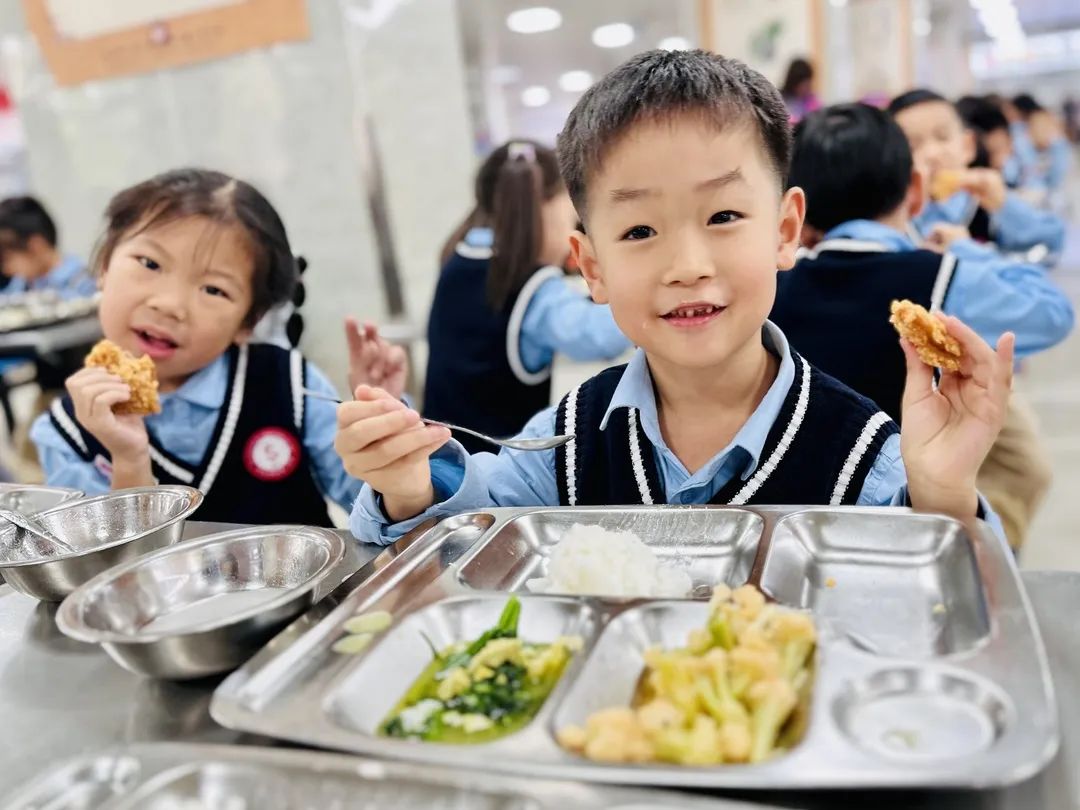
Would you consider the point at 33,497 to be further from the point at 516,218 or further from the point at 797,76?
the point at 797,76

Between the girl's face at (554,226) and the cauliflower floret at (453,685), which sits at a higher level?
the girl's face at (554,226)

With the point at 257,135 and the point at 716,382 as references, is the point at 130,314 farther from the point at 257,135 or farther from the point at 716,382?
the point at 257,135

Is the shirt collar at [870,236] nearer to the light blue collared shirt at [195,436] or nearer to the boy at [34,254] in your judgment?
the light blue collared shirt at [195,436]

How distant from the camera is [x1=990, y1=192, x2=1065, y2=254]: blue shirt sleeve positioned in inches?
161

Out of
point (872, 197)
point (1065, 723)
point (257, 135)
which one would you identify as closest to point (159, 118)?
point (257, 135)

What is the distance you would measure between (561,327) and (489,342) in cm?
28

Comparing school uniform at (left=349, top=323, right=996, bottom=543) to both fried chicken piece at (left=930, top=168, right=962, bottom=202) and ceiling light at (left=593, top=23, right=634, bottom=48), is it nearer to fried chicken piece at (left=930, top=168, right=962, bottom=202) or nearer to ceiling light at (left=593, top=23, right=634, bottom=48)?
fried chicken piece at (left=930, top=168, right=962, bottom=202)

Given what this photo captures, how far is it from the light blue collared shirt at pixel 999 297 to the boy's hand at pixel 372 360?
1.16 metres

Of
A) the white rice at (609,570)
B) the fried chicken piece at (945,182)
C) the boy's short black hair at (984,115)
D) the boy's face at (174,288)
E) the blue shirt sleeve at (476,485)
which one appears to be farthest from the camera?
Result: the boy's short black hair at (984,115)

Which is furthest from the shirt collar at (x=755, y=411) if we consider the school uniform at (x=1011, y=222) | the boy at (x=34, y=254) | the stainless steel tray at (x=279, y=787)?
the boy at (x=34, y=254)

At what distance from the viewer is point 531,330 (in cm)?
285

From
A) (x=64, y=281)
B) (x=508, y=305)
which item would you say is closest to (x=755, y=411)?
(x=508, y=305)

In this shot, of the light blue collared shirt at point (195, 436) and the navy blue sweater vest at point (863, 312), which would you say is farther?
the navy blue sweater vest at point (863, 312)

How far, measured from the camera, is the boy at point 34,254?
186 inches
